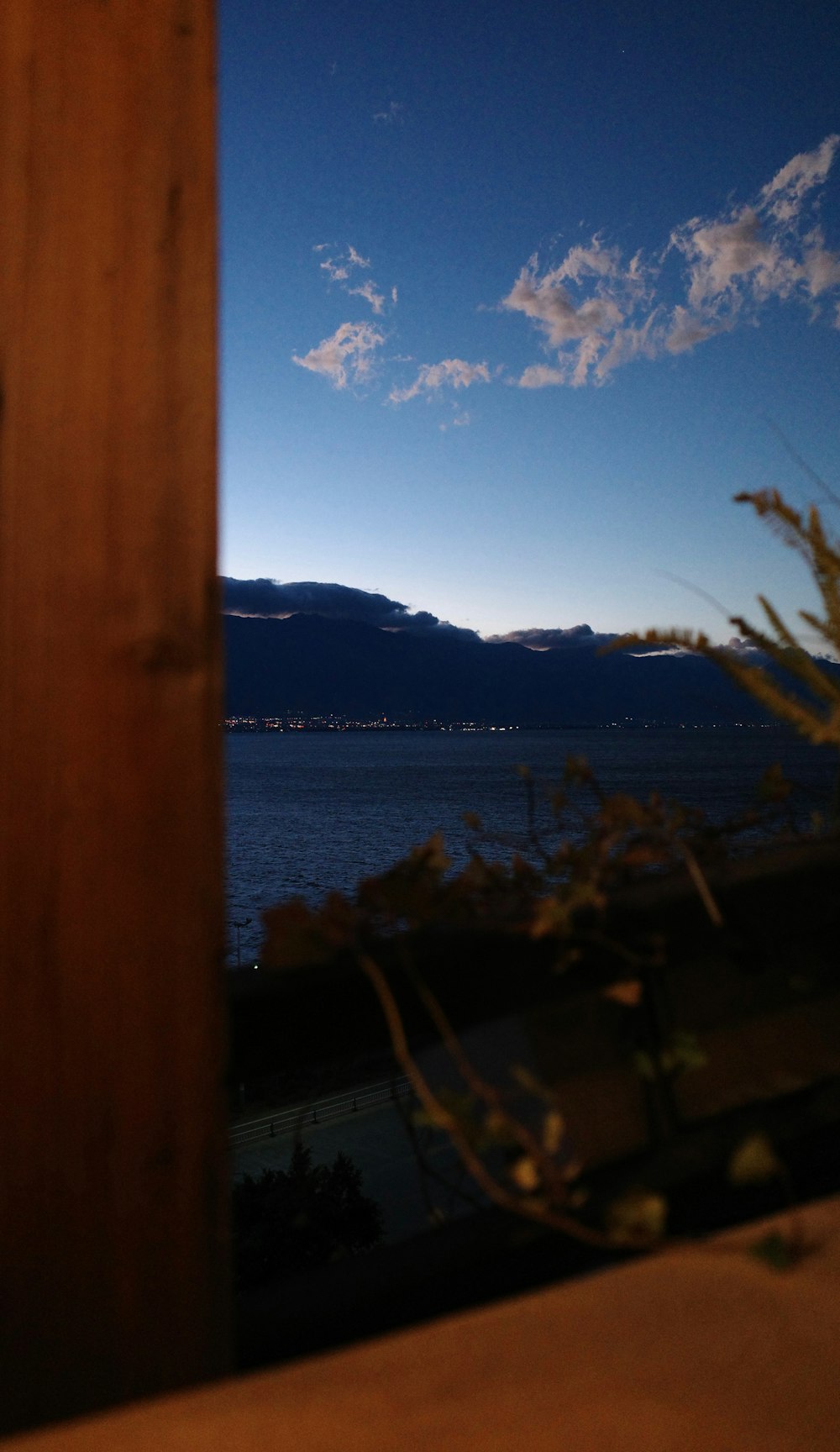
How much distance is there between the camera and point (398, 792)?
5788 centimetres

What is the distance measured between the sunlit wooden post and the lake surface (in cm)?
53

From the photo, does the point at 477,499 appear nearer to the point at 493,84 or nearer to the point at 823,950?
the point at 493,84

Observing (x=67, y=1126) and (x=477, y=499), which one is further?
(x=477, y=499)

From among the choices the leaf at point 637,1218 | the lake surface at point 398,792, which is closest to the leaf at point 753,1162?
the leaf at point 637,1218

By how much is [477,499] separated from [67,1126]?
127 feet

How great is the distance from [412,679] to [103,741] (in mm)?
114991

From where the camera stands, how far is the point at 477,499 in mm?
37438

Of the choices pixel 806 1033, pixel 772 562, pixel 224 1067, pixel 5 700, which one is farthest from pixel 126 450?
pixel 806 1033

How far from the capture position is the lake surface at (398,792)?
33.3m

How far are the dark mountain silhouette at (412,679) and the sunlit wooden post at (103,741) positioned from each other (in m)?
97.6

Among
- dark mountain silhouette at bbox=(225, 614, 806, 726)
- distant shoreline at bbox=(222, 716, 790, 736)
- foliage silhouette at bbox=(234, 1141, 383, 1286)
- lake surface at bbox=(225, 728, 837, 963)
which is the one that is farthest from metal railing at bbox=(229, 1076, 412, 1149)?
distant shoreline at bbox=(222, 716, 790, 736)

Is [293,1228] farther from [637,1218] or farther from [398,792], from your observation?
[398,792]

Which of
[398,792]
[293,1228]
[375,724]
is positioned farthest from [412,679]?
[293,1228]

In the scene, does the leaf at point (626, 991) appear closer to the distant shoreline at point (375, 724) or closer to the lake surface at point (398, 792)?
the lake surface at point (398, 792)
